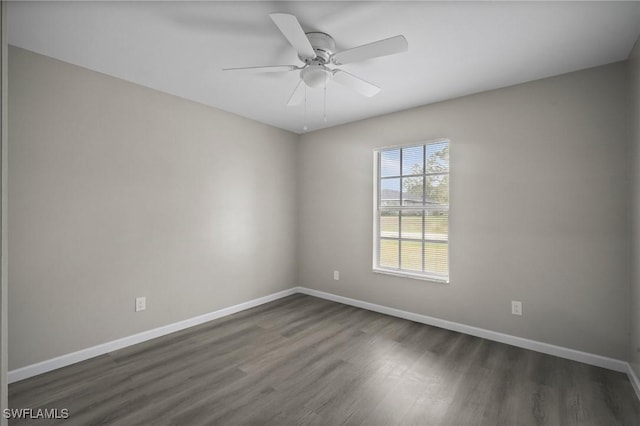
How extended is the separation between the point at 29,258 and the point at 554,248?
445cm

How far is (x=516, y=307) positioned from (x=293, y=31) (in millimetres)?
3088

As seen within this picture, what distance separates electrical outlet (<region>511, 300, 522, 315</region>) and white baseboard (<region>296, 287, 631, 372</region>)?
0.24 metres

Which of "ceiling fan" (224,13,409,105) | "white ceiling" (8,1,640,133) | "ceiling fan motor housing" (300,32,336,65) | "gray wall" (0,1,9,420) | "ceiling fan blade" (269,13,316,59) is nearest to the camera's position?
"gray wall" (0,1,9,420)

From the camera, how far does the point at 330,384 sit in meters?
2.23

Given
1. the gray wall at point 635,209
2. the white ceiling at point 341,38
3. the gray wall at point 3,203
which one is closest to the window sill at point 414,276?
the gray wall at point 635,209

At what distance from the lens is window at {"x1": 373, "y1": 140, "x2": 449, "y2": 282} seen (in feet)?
11.1

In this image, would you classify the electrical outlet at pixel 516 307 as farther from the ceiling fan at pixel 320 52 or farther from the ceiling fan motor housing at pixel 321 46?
the ceiling fan motor housing at pixel 321 46

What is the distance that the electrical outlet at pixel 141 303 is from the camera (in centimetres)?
291

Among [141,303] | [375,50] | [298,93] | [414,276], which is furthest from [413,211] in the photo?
[141,303]

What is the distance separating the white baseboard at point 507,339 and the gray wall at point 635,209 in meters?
0.18

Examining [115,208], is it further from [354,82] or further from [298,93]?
[354,82]

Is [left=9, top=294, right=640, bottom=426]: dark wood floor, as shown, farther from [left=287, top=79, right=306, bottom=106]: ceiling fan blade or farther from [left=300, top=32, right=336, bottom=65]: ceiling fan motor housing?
[left=300, top=32, right=336, bottom=65]: ceiling fan motor housing

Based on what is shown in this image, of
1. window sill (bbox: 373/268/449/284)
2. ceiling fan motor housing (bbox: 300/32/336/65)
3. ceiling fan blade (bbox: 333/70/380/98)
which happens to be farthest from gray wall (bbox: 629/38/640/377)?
ceiling fan motor housing (bbox: 300/32/336/65)

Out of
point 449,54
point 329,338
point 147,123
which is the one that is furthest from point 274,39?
point 329,338
